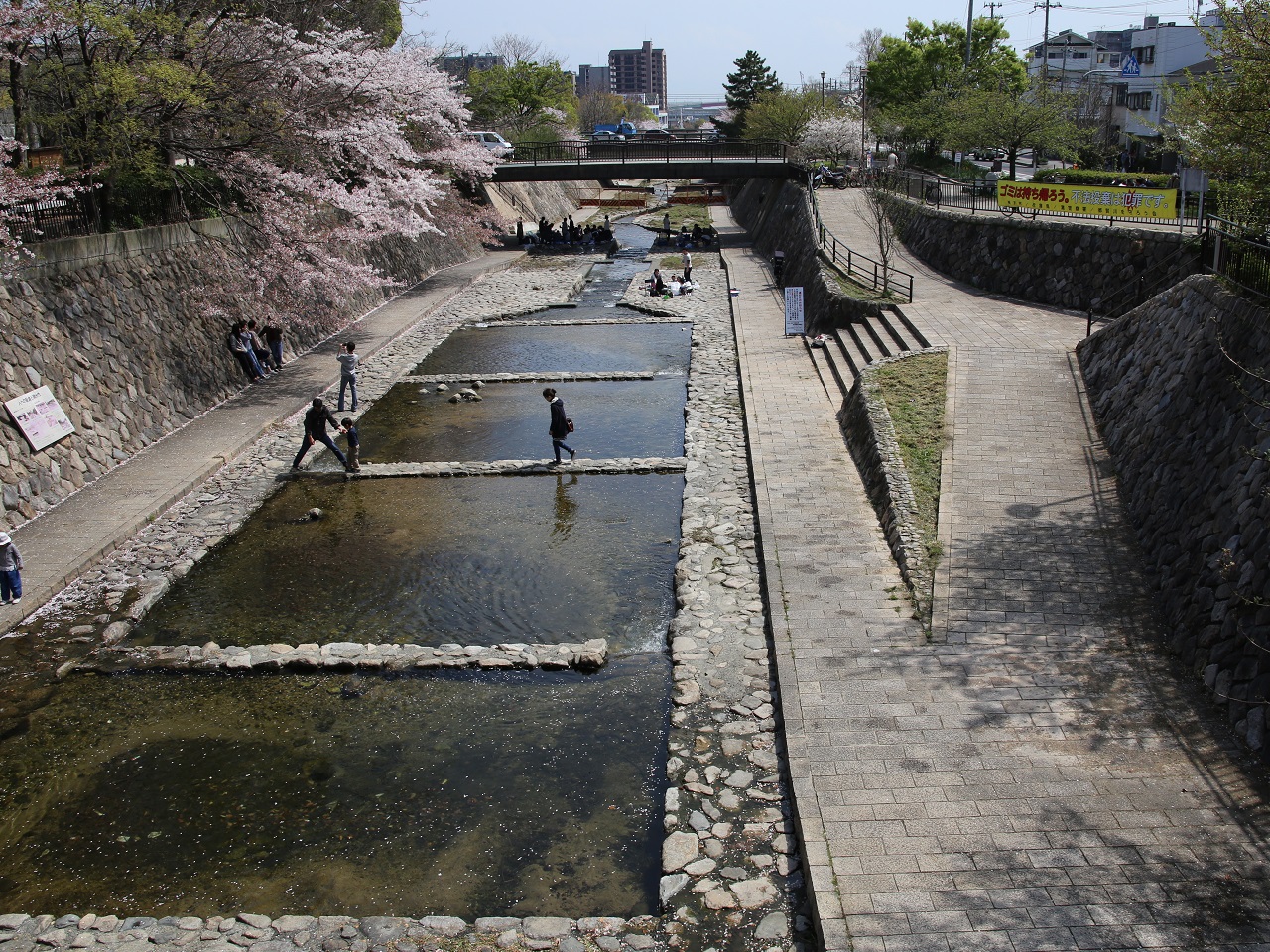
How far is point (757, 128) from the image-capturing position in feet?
213

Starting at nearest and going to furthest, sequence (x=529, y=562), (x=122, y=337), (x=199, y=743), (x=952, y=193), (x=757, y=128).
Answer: (x=199, y=743) < (x=529, y=562) < (x=122, y=337) < (x=952, y=193) < (x=757, y=128)

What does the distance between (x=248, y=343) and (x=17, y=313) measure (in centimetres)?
644

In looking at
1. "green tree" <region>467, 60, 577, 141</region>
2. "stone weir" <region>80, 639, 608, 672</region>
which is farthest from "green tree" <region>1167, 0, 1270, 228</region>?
"green tree" <region>467, 60, 577, 141</region>

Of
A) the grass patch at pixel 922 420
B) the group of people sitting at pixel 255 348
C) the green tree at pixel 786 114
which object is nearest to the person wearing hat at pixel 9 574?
the group of people sitting at pixel 255 348

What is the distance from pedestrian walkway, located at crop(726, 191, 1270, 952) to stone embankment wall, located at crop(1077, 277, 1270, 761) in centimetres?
35

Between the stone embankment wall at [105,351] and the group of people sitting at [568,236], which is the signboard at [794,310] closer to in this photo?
the stone embankment wall at [105,351]

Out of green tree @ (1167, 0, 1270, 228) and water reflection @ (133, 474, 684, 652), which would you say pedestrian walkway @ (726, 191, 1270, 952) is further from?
green tree @ (1167, 0, 1270, 228)

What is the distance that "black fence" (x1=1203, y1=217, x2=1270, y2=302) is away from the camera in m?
12.5

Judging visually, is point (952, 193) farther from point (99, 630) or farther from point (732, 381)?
point (99, 630)

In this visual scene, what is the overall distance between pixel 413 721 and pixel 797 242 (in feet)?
105

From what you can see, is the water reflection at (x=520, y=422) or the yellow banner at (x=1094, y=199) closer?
the water reflection at (x=520, y=422)

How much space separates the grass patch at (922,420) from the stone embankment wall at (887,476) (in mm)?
115

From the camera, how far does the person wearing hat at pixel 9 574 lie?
39.3ft

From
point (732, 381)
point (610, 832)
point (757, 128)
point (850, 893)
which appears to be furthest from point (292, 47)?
point (757, 128)
